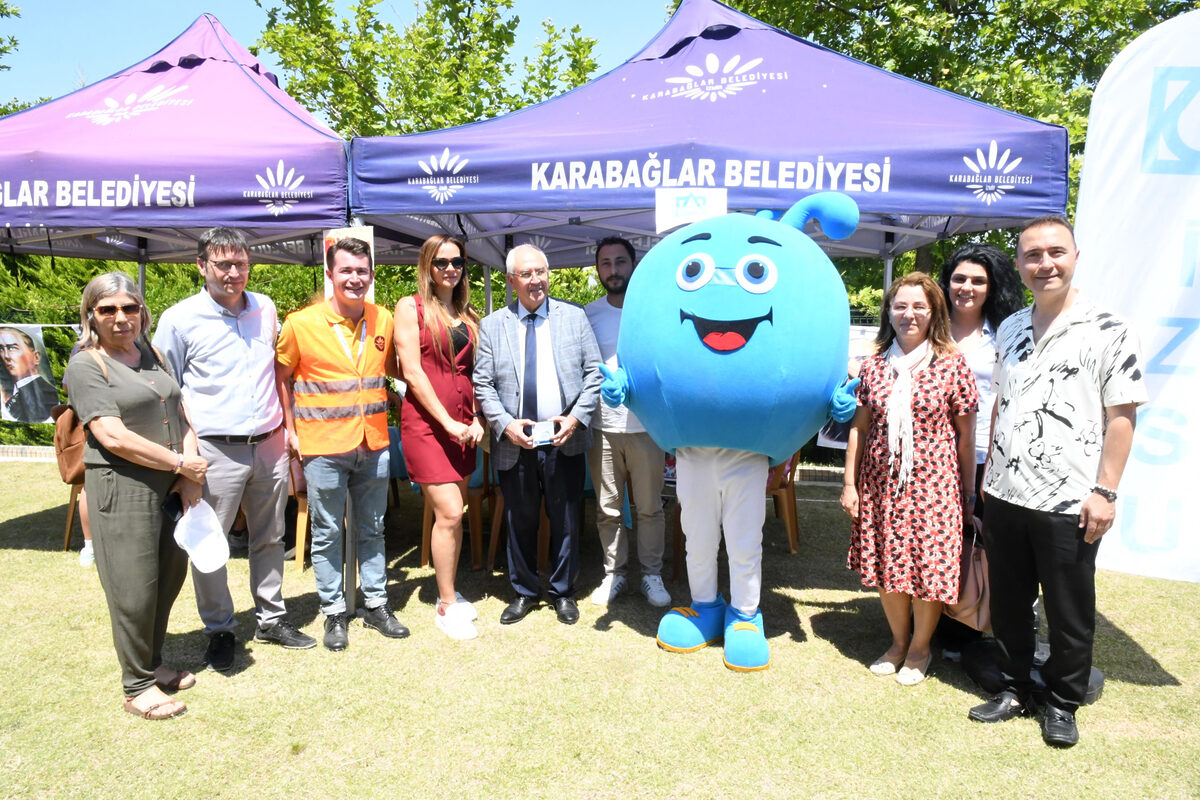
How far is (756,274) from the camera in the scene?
2.80m

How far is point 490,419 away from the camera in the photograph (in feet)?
11.5

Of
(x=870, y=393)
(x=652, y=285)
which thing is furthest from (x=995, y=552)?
(x=652, y=285)

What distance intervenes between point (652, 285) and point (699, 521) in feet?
3.41

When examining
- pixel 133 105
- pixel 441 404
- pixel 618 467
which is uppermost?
pixel 133 105

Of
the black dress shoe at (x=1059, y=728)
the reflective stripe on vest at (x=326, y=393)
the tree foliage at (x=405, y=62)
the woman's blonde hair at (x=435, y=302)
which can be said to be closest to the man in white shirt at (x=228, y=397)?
the reflective stripe on vest at (x=326, y=393)

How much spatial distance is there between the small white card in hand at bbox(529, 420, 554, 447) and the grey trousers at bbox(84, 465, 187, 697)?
57.5 inches

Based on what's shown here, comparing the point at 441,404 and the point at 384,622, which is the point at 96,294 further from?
the point at 384,622

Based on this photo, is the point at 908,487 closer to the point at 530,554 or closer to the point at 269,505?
the point at 530,554

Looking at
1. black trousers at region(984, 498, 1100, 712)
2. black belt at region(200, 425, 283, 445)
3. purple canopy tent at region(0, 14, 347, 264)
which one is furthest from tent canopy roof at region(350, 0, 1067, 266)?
black trousers at region(984, 498, 1100, 712)

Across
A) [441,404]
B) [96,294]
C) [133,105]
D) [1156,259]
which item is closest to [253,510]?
[441,404]

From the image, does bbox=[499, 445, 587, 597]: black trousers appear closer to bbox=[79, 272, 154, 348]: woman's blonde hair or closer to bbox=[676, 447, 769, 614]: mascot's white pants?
bbox=[676, 447, 769, 614]: mascot's white pants

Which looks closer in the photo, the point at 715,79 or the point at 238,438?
the point at 238,438

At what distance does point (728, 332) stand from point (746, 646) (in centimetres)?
136

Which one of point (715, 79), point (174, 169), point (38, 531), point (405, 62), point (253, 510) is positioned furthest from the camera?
point (405, 62)
